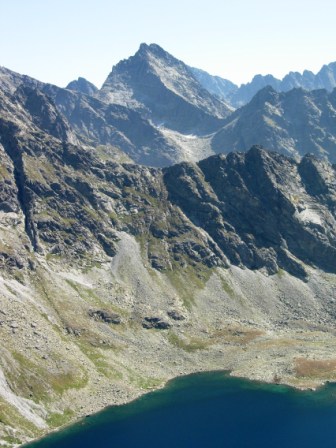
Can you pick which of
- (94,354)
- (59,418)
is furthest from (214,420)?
(94,354)

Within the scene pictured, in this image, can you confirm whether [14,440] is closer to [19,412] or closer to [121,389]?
[19,412]

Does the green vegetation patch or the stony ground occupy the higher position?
the stony ground

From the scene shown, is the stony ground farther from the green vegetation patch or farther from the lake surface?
the lake surface

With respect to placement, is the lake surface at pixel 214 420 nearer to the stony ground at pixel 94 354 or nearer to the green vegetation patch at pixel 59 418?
the green vegetation patch at pixel 59 418

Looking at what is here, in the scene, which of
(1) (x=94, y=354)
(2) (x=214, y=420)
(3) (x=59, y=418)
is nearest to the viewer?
(3) (x=59, y=418)

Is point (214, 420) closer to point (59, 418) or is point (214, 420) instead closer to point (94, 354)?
point (59, 418)

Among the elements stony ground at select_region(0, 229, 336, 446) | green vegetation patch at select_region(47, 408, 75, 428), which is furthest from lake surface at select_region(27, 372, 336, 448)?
stony ground at select_region(0, 229, 336, 446)

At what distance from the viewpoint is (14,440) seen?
382ft

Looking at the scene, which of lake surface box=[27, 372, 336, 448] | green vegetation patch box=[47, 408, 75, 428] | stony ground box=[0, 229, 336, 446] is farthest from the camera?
stony ground box=[0, 229, 336, 446]

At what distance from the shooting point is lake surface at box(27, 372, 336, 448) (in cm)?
12144

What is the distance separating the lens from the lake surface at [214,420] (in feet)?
398

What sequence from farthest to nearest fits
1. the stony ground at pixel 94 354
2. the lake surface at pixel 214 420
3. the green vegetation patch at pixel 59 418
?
1. the stony ground at pixel 94 354
2. the green vegetation patch at pixel 59 418
3. the lake surface at pixel 214 420

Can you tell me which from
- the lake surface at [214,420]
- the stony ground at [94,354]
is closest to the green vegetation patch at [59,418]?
the stony ground at [94,354]

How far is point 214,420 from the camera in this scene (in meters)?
135
